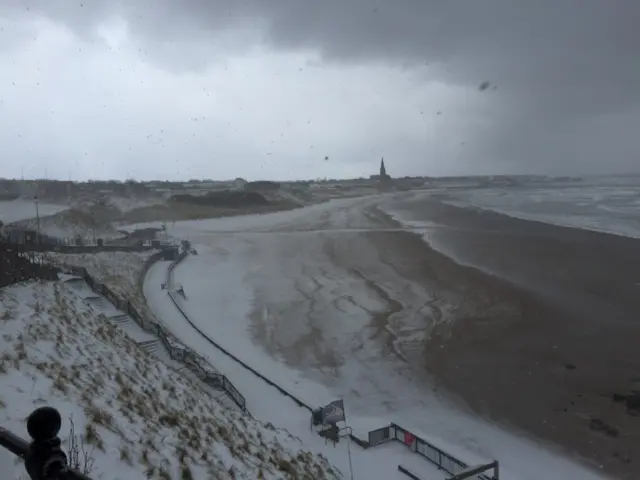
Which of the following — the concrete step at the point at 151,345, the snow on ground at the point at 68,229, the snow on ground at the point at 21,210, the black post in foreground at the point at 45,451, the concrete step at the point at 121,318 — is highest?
the black post in foreground at the point at 45,451

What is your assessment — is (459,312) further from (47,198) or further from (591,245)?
(47,198)

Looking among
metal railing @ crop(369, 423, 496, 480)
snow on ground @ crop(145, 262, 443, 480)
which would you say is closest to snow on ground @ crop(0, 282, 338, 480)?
snow on ground @ crop(145, 262, 443, 480)

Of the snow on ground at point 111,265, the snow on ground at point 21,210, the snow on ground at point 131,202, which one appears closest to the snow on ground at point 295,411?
the snow on ground at point 111,265

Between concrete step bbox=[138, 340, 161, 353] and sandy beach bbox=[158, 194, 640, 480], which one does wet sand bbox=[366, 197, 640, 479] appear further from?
concrete step bbox=[138, 340, 161, 353]

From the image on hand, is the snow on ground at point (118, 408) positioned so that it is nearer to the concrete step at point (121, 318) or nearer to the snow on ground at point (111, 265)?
the concrete step at point (121, 318)

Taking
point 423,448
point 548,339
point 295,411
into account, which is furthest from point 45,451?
point 548,339

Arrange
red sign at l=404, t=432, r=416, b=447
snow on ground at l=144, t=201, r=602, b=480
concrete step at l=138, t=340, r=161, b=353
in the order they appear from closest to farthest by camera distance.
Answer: red sign at l=404, t=432, r=416, b=447, snow on ground at l=144, t=201, r=602, b=480, concrete step at l=138, t=340, r=161, b=353
